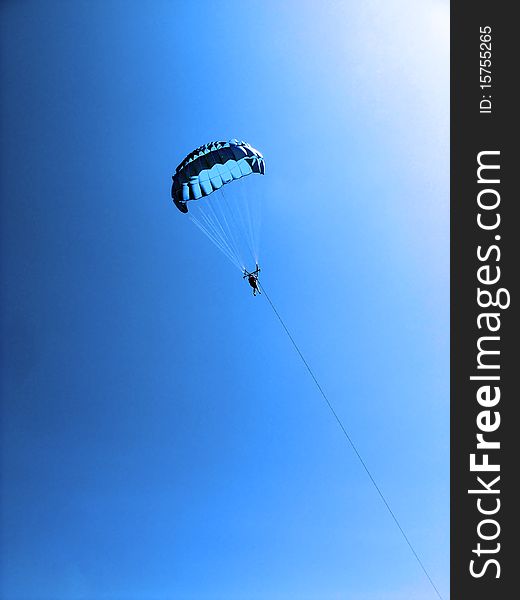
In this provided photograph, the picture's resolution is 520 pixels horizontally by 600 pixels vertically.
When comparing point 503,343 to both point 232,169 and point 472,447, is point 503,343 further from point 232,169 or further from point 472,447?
point 232,169

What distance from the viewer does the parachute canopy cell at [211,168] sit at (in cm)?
1545

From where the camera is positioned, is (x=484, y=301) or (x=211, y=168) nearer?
(x=484, y=301)

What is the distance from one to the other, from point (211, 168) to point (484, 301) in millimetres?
8655

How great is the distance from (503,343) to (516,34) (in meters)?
5.41

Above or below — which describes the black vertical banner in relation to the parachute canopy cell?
below

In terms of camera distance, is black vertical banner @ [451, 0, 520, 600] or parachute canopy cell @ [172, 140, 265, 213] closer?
black vertical banner @ [451, 0, 520, 600]

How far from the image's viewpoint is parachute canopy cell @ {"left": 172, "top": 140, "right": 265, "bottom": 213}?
1545cm

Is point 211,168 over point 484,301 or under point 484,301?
over

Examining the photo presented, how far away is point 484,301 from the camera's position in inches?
390

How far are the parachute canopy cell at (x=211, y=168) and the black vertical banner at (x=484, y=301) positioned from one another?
696cm

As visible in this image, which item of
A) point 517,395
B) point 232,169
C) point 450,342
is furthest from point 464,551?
point 232,169

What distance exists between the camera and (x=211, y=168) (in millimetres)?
15602

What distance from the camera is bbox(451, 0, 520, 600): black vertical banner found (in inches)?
381

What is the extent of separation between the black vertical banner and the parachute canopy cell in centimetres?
696
